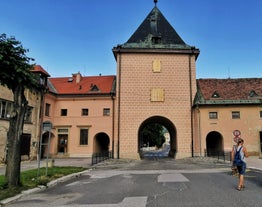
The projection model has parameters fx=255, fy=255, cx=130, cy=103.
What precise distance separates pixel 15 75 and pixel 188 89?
2266cm

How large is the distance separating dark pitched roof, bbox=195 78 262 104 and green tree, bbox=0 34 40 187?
21.6 metres

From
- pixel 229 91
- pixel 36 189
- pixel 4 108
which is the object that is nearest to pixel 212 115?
pixel 229 91

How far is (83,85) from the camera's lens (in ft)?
110

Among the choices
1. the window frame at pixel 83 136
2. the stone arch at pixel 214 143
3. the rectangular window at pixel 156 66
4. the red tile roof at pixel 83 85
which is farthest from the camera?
the red tile roof at pixel 83 85

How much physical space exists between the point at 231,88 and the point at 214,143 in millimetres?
6989

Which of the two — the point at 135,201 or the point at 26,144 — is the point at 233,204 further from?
the point at 26,144

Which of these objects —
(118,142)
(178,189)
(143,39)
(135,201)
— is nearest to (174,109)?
(118,142)

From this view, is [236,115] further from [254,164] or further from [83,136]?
[83,136]

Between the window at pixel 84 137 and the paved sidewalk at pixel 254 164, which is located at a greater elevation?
the window at pixel 84 137

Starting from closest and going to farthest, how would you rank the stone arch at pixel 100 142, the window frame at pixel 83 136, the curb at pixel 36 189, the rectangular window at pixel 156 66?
the curb at pixel 36 189 → the rectangular window at pixel 156 66 → the window frame at pixel 83 136 → the stone arch at pixel 100 142

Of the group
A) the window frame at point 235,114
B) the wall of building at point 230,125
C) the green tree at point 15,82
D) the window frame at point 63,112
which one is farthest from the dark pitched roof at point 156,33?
the green tree at point 15,82

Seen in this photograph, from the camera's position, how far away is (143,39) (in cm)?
3134

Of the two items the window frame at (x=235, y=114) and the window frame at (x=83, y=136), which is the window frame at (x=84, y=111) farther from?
the window frame at (x=235, y=114)

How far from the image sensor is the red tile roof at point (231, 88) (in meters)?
28.9
